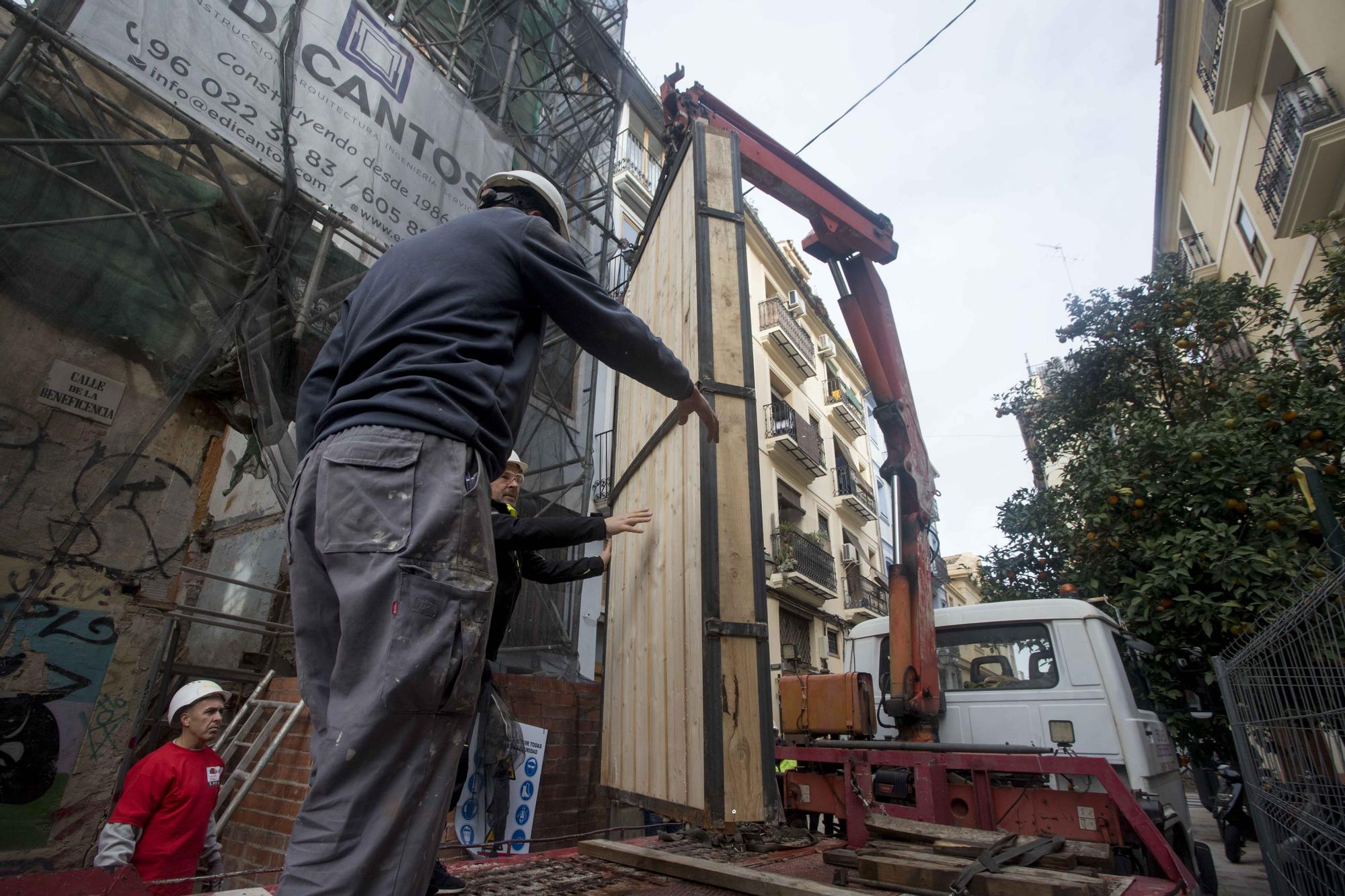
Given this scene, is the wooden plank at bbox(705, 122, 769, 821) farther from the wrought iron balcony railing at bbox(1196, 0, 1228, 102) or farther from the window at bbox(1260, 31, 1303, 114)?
the wrought iron balcony railing at bbox(1196, 0, 1228, 102)

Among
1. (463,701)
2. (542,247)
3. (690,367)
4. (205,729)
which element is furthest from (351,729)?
(205,729)

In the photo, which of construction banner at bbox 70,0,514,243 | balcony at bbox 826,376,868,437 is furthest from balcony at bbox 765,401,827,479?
construction banner at bbox 70,0,514,243

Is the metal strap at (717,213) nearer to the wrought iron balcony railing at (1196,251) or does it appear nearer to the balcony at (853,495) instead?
the wrought iron balcony railing at (1196,251)

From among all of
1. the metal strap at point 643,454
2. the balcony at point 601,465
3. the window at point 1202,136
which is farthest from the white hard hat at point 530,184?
the window at point 1202,136

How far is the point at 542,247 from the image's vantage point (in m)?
1.56

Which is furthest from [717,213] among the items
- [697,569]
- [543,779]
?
[543,779]

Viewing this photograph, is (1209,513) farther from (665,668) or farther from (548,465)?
(548,465)

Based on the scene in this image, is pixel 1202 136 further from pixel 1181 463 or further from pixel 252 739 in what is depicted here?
pixel 252 739

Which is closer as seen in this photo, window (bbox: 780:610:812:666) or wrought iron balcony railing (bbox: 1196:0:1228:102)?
wrought iron balcony railing (bbox: 1196:0:1228:102)

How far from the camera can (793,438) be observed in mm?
16781

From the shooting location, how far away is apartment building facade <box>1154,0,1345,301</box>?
8.73 metres

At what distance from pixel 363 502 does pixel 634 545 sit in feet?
7.37

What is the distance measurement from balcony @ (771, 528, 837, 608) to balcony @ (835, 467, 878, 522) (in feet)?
9.97

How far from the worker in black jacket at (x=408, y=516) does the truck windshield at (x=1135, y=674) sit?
4.86 metres
